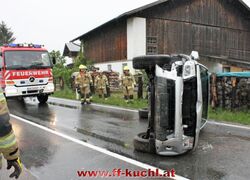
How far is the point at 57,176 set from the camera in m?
4.15

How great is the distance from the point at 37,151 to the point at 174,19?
2167 cm

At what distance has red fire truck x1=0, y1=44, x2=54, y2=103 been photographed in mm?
12000

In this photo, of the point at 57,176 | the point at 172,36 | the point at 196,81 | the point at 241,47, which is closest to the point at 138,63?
the point at 196,81

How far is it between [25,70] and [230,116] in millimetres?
8364

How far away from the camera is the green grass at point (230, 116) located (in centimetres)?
832

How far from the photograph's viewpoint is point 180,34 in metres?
25.4

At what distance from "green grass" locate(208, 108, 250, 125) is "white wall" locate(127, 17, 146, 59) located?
1367 cm

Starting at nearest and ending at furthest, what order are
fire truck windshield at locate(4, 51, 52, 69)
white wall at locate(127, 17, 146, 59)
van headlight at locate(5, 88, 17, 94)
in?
van headlight at locate(5, 88, 17, 94)
fire truck windshield at locate(4, 51, 52, 69)
white wall at locate(127, 17, 146, 59)

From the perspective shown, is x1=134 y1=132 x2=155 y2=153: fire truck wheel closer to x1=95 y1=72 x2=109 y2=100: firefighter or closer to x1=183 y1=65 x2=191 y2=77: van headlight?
x1=183 y1=65 x2=191 y2=77: van headlight

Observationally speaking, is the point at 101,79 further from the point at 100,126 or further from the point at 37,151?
the point at 37,151

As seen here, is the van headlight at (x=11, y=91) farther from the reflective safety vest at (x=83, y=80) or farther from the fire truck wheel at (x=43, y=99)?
the reflective safety vest at (x=83, y=80)

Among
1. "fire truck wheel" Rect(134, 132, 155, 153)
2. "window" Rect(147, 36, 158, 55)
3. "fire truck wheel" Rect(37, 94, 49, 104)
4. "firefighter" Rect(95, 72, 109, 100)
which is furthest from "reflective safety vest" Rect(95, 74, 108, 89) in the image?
"fire truck wheel" Rect(134, 132, 155, 153)

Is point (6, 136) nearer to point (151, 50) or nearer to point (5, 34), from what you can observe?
point (151, 50)

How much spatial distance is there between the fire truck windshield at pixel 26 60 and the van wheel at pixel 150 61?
337 inches
